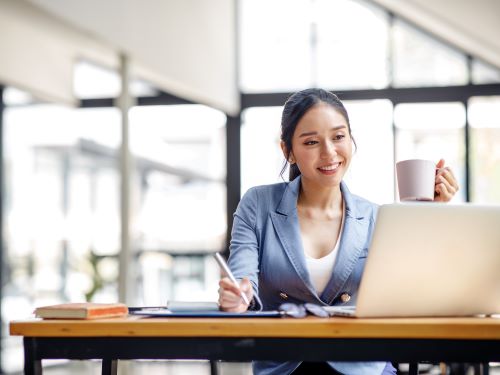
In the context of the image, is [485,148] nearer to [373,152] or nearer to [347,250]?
[373,152]

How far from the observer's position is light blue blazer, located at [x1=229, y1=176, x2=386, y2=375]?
1.97 m

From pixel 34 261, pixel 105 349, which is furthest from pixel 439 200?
pixel 34 261

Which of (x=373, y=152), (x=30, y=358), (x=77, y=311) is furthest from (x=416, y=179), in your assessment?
(x=373, y=152)

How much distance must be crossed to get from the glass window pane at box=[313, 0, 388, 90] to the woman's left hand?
5.98 metres

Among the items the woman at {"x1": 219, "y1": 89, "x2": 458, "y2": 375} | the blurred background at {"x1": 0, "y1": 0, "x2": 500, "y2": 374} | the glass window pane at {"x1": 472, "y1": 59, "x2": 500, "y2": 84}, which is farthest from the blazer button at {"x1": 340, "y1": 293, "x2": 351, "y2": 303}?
the glass window pane at {"x1": 472, "y1": 59, "x2": 500, "y2": 84}

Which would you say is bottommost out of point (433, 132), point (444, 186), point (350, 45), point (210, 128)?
point (444, 186)

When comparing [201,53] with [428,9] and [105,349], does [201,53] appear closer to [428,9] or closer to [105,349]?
[428,9]

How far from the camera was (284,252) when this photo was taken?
202 cm

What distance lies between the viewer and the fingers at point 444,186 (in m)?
1.82

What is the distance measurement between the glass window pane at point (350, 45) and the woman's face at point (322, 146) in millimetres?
5741

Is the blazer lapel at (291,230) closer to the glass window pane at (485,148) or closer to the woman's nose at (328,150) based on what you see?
the woman's nose at (328,150)

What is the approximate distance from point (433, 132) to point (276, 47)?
1.79m

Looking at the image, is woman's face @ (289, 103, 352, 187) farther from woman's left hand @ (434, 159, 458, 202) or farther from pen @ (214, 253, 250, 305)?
pen @ (214, 253, 250, 305)

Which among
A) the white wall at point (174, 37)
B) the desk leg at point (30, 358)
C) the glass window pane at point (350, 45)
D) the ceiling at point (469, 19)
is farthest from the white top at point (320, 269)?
the glass window pane at point (350, 45)
